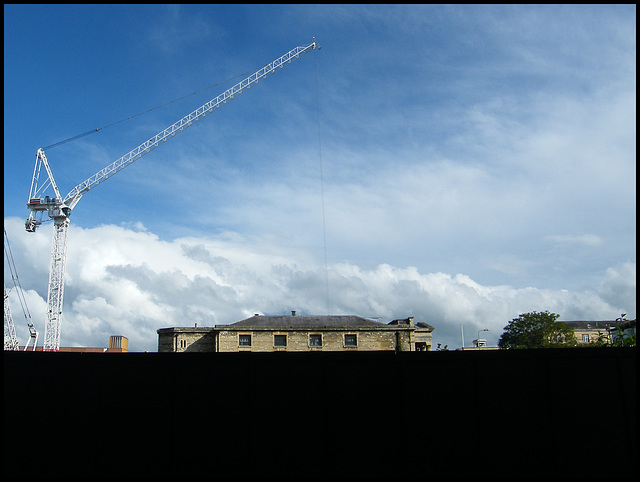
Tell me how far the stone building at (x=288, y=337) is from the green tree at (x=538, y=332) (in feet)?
76.2

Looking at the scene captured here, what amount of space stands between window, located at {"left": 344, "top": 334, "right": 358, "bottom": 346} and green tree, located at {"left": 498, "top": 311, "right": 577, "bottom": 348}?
2715cm

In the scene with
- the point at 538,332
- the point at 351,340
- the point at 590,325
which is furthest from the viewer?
the point at 590,325

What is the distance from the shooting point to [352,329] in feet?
160

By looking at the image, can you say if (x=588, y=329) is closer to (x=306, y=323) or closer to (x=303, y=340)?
(x=306, y=323)

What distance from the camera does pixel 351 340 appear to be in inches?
1916

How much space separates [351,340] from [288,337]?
637cm
